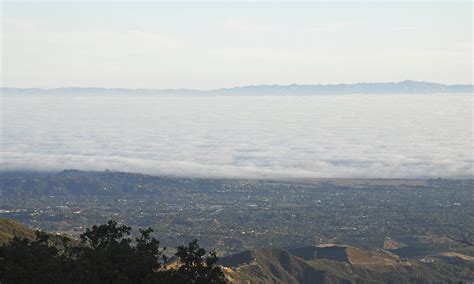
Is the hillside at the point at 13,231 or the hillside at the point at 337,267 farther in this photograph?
the hillside at the point at 337,267

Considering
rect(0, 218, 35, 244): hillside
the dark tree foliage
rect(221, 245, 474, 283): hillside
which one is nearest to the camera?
the dark tree foliage

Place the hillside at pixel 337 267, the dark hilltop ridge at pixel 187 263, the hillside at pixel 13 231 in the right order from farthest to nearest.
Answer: the hillside at pixel 337 267 < the hillside at pixel 13 231 < the dark hilltop ridge at pixel 187 263

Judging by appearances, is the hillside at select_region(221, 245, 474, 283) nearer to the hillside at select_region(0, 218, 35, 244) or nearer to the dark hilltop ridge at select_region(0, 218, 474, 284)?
the dark hilltop ridge at select_region(0, 218, 474, 284)

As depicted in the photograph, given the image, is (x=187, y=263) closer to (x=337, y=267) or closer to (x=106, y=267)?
(x=106, y=267)

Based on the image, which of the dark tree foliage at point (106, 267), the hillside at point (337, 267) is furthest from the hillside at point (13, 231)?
the dark tree foliage at point (106, 267)

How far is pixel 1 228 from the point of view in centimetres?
11306

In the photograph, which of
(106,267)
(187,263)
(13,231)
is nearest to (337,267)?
(13,231)

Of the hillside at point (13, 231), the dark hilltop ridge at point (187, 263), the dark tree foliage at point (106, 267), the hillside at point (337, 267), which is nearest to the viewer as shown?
the dark tree foliage at point (106, 267)

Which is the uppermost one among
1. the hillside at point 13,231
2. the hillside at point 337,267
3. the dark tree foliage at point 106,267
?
the dark tree foliage at point 106,267

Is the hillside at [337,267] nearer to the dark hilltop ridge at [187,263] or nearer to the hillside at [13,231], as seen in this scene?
the dark hilltop ridge at [187,263]

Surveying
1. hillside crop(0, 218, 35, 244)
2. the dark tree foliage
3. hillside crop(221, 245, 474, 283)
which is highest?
the dark tree foliage

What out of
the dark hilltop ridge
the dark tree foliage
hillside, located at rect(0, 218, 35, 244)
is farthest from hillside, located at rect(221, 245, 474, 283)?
the dark tree foliage

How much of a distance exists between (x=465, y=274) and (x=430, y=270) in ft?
17.1

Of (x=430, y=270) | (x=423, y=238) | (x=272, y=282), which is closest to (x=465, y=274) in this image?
(x=430, y=270)
